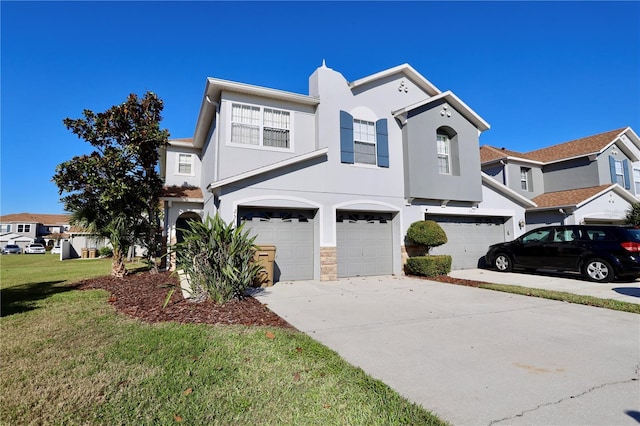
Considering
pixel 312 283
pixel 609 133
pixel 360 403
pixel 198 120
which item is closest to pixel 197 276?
pixel 312 283

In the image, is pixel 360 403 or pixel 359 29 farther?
pixel 359 29

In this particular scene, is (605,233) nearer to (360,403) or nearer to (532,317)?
(532,317)

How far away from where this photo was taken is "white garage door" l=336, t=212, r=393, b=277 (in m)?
11.6

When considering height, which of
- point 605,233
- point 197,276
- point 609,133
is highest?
point 609,133

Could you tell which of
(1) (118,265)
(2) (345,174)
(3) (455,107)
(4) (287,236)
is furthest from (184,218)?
(3) (455,107)

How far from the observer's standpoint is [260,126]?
11.1 metres

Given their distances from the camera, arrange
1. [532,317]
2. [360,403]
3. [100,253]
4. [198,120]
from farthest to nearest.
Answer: [100,253] → [198,120] → [532,317] → [360,403]

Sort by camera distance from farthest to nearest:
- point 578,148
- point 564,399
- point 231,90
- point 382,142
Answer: point 578,148
point 382,142
point 231,90
point 564,399

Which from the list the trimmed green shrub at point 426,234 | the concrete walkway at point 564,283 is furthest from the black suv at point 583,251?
the trimmed green shrub at point 426,234

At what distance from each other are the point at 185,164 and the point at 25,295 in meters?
8.69

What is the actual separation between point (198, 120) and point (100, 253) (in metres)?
21.9

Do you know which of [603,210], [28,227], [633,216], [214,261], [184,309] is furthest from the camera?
[28,227]

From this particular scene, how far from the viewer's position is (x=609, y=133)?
65.0 feet

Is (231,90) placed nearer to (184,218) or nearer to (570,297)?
(184,218)
